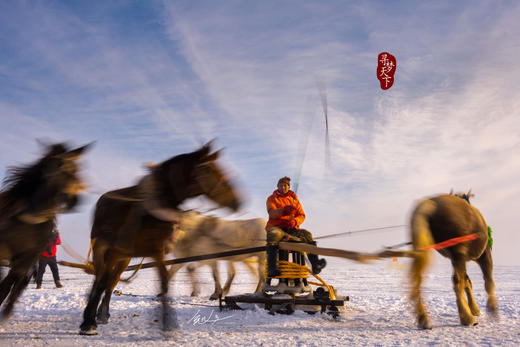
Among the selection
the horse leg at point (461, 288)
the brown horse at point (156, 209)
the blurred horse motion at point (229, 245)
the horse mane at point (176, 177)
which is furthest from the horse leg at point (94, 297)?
the horse leg at point (461, 288)

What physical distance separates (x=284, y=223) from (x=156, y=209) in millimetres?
2451

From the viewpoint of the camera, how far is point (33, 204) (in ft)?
13.2

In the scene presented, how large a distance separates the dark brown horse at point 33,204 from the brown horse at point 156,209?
554 mm

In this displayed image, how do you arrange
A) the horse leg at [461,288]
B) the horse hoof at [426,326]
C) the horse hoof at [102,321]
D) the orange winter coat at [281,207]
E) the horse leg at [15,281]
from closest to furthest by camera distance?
the horse leg at [15,281] < the horse hoof at [426,326] < the horse leg at [461,288] < the horse hoof at [102,321] < the orange winter coat at [281,207]

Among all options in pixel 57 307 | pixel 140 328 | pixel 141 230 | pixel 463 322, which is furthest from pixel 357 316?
pixel 57 307

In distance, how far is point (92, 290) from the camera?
437cm

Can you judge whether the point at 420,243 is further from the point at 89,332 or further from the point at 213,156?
the point at 89,332

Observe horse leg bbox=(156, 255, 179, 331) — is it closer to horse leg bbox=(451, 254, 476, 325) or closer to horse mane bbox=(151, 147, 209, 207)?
horse mane bbox=(151, 147, 209, 207)

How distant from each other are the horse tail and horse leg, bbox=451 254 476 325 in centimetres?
47

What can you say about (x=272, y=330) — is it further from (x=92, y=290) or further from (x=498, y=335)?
(x=498, y=335)

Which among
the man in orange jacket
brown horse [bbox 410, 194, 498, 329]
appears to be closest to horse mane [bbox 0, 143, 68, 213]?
the man in orange jacket

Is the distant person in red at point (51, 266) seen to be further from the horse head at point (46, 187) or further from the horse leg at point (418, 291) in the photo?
the horse leg at point (418, 291)

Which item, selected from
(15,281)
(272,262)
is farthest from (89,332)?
(272,262)

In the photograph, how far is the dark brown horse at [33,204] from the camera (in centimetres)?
399
